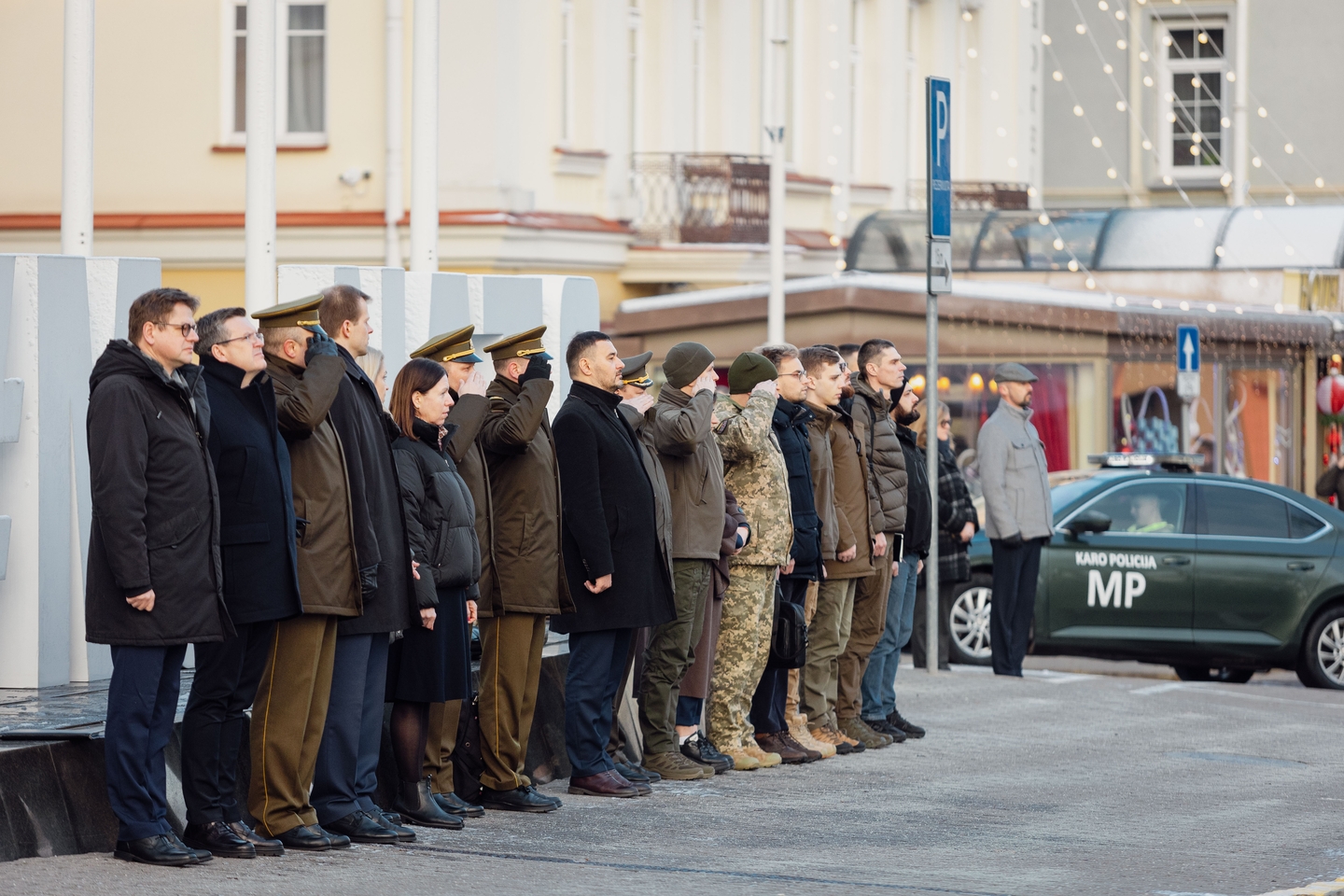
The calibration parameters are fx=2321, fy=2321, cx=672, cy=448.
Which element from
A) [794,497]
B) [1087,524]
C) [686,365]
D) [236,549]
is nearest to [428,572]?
[236,549]

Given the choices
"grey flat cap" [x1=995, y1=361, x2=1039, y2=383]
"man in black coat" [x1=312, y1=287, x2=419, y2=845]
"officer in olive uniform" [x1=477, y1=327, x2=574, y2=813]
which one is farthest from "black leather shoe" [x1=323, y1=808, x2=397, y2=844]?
"grey flat cap" [x1=995, y1=361, x2=1039, y2=383]

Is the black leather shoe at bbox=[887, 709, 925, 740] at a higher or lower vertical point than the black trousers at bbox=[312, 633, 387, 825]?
lower

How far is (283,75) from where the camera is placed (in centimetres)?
2511

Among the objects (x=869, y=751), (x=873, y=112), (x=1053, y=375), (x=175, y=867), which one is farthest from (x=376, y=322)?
(x=873, y=112)

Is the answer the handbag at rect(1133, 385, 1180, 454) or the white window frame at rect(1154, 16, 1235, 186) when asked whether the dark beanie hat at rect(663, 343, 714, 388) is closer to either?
the handbag at rect(1133, 385, 1180, 454)

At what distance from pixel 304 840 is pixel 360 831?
326 millimetres

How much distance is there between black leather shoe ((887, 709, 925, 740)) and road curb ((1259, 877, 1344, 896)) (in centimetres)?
429

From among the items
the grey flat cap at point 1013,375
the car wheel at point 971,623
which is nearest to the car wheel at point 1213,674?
the car wheel at point 971,623

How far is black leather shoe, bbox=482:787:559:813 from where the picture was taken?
966cm

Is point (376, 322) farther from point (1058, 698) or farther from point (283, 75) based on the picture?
point (283, 75)

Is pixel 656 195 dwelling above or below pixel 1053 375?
above

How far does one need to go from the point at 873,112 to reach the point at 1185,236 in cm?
680

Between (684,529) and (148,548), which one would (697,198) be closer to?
(684,529)

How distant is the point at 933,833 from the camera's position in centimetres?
952
